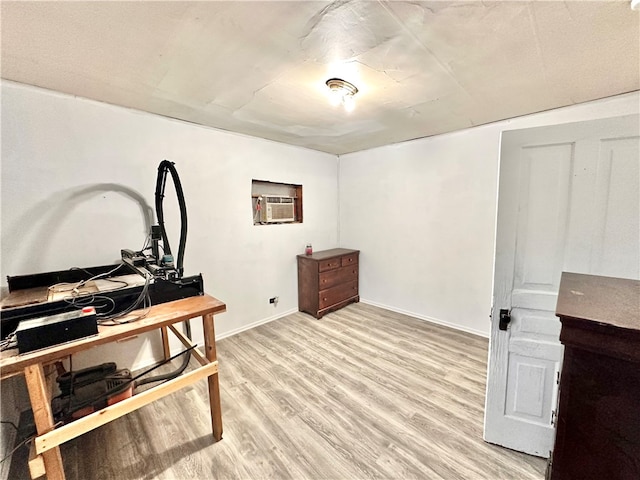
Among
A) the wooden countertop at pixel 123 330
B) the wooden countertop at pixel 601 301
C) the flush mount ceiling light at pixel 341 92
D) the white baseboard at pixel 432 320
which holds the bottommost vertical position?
the white baseboard at pixel 432 320

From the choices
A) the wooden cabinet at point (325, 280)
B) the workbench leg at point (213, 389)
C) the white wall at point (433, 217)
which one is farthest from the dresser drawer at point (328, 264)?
the workbench leg at point (213, 389)

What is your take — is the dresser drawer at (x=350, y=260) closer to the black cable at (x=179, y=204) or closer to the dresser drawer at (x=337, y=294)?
the dresser drawer at (x=337, y=294)

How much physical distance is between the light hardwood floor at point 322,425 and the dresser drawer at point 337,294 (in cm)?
86

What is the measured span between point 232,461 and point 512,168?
237 cm

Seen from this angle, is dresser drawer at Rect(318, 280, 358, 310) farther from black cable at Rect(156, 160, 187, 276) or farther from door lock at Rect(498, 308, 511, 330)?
door lock at Rect(498, 308, 511, 330)

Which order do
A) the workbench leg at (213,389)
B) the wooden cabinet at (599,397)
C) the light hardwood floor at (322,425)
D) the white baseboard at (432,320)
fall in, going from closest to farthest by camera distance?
the wooden cabinet at (599,397), the light hardwood floor at (322,425), the workbench leg at (213,389), the white baseboard at (432,320)

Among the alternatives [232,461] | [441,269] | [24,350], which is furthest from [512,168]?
[24,350]

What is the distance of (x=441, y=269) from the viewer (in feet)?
11.0

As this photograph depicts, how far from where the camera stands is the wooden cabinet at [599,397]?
2.02ft

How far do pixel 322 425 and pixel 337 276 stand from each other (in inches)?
85.8

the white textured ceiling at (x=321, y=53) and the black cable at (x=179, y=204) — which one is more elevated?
the white textured ceiling at (x=321, y=53)

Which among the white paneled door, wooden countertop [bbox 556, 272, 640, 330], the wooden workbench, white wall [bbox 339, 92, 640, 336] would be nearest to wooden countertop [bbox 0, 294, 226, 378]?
the wooden workbench

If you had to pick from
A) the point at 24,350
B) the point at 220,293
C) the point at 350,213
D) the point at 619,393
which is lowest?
the point at 220,293

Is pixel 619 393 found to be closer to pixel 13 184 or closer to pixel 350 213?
pixel 13 184
